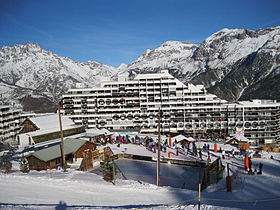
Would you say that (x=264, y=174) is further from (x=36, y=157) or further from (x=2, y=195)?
(x=36, y=157)

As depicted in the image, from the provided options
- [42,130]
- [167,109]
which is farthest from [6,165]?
[167,109]

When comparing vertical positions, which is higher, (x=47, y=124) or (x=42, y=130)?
(x=47, y=124)

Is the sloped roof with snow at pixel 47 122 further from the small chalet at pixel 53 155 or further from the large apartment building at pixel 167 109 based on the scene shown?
the small chalet at pixel 53 155

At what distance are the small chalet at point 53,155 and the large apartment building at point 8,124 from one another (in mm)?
54753

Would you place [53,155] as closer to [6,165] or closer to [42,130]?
[6,165]

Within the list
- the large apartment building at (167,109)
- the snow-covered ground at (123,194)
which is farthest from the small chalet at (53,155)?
the large apartment building at (167,109)

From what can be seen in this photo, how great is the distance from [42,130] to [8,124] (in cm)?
4153

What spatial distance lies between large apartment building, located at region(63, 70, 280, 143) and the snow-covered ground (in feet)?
168

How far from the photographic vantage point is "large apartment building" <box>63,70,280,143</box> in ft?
255

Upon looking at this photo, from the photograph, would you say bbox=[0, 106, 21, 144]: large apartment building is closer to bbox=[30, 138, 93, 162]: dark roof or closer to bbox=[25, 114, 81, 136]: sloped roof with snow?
bbox=[25, 114, 81, 136]: sloped roof with snow

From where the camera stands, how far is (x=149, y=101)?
83.2 meters

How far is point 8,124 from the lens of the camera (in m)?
88.3

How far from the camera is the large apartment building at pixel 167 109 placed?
3056 inches

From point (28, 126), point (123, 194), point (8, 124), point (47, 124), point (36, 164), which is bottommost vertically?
point (123, 194)
